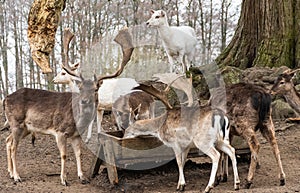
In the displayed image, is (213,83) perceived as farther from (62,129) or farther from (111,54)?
(62,129)

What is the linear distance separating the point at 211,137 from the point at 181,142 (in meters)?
0.42

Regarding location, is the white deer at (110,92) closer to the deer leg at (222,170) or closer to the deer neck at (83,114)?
the deer neck at (83,114)

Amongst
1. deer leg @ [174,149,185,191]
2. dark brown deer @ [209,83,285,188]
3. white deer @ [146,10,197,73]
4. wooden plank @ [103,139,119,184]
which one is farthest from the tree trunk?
wooden plank @ [103,139,119,184]

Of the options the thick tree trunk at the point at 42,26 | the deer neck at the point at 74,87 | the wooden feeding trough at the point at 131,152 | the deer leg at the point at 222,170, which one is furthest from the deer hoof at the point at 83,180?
the deer neck at the point at 74,87

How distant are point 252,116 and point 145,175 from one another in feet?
5.27

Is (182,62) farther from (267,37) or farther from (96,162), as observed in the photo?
(96,162)

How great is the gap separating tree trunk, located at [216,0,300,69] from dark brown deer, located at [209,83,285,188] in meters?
3.23

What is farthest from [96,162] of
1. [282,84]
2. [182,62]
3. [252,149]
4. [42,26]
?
[182,62]

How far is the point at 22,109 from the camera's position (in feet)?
19.9

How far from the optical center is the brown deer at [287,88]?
247 inches

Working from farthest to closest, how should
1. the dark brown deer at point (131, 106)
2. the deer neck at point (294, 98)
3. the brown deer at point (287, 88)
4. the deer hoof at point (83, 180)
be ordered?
the dark brown deer at point (131, 106) → the deer neck at point (294, 98) → the brown deer at point (287, 88) → the deer hoof at point (83, 180)

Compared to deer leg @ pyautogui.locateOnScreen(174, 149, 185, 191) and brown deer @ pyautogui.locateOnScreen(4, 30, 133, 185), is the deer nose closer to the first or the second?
brown deer @ pyautogui.locateOnScreen(4, 30, 133, 185)

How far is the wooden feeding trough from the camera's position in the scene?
541cm

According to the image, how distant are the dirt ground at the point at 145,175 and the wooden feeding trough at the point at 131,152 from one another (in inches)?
8.3
